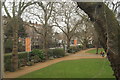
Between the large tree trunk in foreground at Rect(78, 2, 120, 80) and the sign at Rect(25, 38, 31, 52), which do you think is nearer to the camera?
the large tree trunk in foreground at Rect(78, 2, 120, 80)

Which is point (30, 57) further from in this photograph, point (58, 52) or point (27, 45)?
point (58, 52)

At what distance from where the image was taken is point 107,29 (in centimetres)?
197

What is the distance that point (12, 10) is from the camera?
28.2ft

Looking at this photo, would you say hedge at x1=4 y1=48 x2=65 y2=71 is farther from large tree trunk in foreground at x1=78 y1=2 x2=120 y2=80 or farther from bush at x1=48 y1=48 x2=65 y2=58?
large tree trunk in foreground at x1=78 y1=2 x2=120 y2=80

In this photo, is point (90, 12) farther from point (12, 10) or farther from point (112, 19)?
point (12, 10)

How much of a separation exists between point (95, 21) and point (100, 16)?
4.1 inches

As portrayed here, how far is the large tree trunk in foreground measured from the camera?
76.6 inches

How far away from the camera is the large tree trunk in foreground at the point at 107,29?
1.95 metres

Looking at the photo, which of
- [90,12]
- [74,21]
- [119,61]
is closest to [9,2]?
[90,12]

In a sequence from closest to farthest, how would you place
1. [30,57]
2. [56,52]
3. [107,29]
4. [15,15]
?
[107,29]
[15,15]
[30,57]
[56,52]

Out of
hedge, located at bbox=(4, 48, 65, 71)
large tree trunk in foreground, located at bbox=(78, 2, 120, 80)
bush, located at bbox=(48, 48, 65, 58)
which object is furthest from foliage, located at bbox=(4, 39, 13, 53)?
large tree trunk in foreground, located at bbox=(78, 2, 120, 80)

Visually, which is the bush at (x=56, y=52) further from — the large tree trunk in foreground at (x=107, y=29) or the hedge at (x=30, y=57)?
the large tree trunk in foreground at (x=107, y=29)

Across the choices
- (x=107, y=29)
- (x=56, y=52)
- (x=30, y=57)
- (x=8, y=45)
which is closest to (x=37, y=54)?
(x=30, y=57)

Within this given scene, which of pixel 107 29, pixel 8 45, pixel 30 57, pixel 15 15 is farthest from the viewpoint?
pixel 8 45
